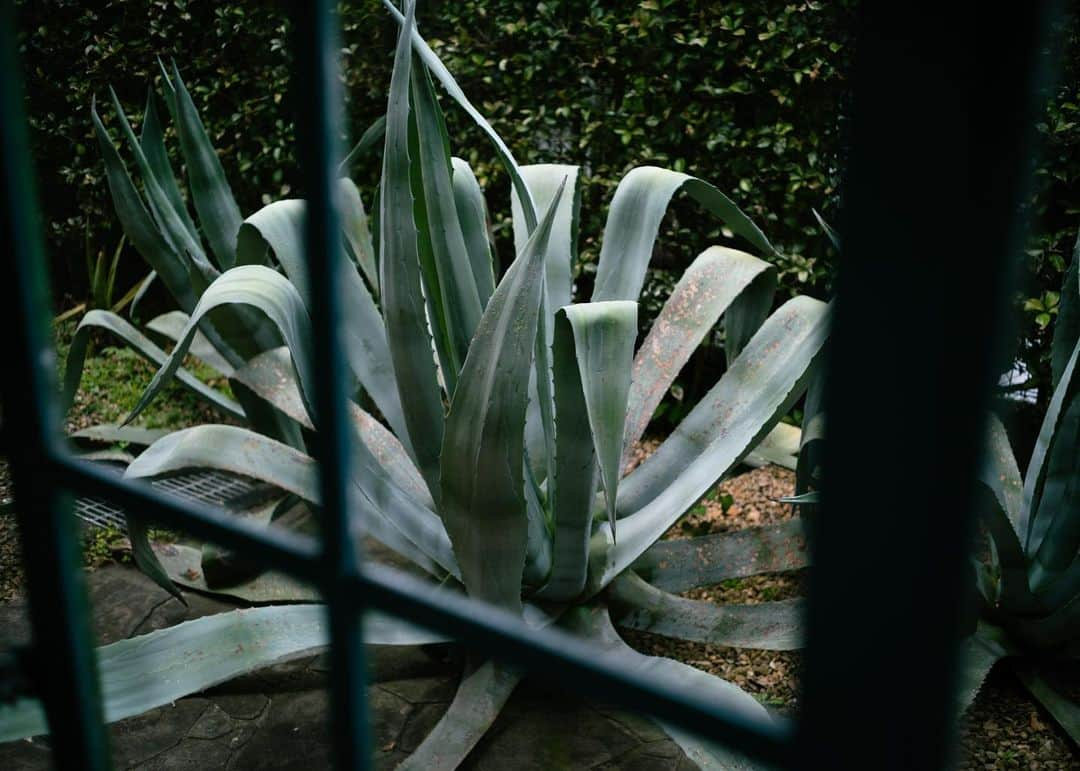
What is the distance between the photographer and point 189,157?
2.37 m

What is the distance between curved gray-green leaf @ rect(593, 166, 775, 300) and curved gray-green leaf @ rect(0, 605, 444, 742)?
2.76ft

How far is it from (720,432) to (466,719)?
0.70 metres

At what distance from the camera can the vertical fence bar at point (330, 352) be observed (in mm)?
483

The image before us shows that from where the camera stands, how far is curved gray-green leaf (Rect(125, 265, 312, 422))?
153 centimetres

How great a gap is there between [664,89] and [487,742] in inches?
87.2

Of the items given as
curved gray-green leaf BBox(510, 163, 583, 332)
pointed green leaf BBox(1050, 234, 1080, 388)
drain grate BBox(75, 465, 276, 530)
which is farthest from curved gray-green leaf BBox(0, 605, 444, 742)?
pointed green leaf BBox(1050, 234, 1080, 388)

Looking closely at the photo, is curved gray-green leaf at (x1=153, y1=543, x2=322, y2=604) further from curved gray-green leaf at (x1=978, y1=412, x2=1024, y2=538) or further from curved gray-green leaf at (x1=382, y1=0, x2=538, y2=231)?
curved gray-green leaf at (x1=978, y1=412, x2=1024, y2=538)

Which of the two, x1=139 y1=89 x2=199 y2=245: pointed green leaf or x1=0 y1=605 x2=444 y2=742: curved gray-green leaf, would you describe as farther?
x1=139 y1=89 x2=199 y2=245: pointed green leaf

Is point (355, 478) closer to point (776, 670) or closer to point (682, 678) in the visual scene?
point (682, 678)

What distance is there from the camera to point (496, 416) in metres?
1.45

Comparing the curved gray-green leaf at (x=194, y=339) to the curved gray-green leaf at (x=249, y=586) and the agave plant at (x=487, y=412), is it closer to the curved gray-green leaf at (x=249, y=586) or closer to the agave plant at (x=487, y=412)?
the agave plant at (x=487, y=412)

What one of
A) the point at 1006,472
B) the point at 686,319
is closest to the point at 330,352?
the point at 686,319

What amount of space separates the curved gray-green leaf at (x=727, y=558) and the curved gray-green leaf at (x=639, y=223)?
0.52 meters

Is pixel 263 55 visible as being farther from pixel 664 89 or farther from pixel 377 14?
pixel 664 89
